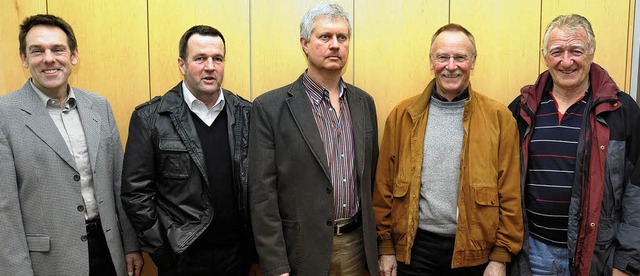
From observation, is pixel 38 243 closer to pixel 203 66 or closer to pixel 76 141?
pixel 76 141

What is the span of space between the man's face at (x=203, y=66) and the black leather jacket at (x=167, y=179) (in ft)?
0.38

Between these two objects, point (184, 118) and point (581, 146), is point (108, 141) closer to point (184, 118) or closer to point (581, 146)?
point (184, 118)

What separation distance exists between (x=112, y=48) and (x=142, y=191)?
3.02 ft

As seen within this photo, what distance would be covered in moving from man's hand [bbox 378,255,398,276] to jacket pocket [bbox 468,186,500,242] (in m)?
0.39

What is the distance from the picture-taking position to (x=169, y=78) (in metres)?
2.68

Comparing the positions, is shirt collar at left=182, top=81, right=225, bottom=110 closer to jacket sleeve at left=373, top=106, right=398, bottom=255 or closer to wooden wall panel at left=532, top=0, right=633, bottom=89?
jacket sleeve at left=373, top=106, right=398, bottom=255

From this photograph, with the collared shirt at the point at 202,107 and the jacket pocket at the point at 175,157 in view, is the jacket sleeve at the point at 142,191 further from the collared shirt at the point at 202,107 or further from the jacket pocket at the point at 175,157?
the collared shirt at the point at 202,107

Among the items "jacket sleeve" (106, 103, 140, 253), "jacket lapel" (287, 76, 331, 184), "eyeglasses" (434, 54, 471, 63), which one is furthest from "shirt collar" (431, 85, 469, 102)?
"jacket sleeve" (106, 103, 140, 253)

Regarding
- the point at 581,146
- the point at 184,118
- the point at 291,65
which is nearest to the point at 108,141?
the point at 184,118

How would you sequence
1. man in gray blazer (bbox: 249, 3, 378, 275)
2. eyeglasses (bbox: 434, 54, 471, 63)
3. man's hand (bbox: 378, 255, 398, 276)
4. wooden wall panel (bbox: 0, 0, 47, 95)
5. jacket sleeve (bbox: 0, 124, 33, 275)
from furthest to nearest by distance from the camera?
wooden wall panel (bbox: 0, 0, 47, 95)
man's hand (bbox: 378, 255, 398, 276)
eyeglasses (bbox: 434, 54, 471, 63)
man in gray blazer (bbox: 249, 3, 378, 275)
jacket sleeve (bbox: 0, 124, 33, 275)

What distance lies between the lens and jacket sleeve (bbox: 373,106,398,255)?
231cm

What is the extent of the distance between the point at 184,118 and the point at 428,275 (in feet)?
4.24

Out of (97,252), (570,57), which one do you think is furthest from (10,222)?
(570,57)

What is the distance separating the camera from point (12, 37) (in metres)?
2.60
